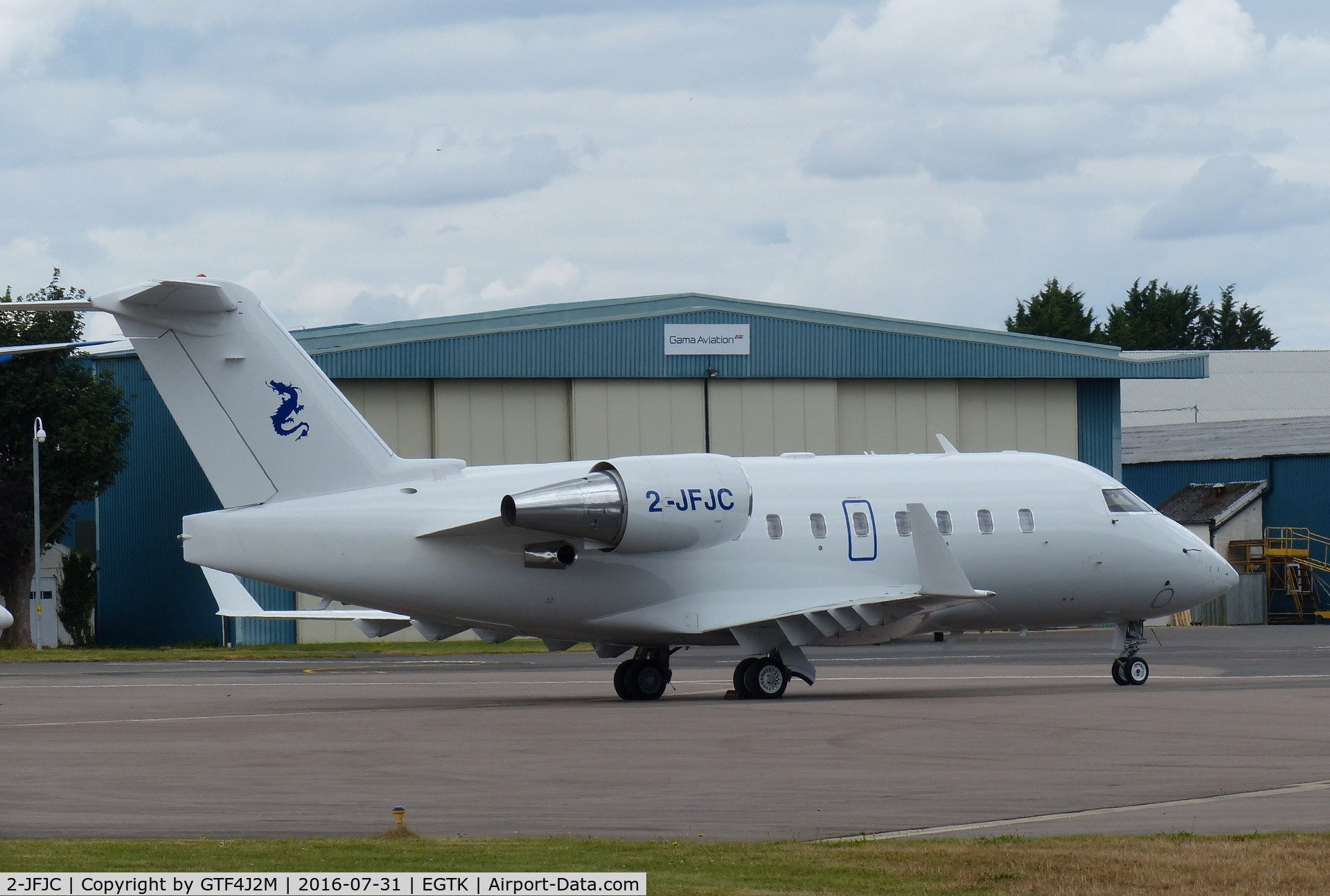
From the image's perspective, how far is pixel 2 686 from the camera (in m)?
32.5

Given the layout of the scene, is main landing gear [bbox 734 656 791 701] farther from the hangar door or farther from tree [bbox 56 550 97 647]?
tree [bbox 56 550 97 647]

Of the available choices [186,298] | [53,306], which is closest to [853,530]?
[186,298]

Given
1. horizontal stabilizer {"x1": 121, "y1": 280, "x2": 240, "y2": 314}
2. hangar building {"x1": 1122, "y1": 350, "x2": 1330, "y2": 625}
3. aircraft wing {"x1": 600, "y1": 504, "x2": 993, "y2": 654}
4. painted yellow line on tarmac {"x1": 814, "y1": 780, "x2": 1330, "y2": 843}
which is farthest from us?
hangar building {"x1": 1122, "y1": 350, "x2": 1330, "y2": 625}

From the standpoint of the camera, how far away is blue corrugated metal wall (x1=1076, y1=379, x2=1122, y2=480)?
5375cm

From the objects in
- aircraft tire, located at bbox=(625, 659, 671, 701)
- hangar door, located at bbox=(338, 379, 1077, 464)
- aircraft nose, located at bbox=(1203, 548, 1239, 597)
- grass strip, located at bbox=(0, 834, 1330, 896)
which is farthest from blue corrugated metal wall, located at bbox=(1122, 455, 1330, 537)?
grass strip, located at bbox=(0, 834, 1330, 896)

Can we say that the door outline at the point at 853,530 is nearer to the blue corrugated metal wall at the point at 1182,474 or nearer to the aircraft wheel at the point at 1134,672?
the aircraft wheel at the point at 1134,672

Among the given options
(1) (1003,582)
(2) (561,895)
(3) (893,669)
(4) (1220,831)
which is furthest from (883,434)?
(2) (561,895)

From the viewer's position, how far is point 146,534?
187 ft

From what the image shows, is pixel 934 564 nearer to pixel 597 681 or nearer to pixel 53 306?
pixel 597 681

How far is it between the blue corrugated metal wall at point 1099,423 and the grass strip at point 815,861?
43.3 meters

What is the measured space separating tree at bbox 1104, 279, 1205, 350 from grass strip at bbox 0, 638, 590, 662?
279 ft

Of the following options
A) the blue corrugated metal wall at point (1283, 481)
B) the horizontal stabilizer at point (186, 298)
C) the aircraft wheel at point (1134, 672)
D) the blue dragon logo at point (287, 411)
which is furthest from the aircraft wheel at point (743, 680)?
the blue corrugated metal wall at point (1283, 481)

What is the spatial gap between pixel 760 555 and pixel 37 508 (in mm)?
30317

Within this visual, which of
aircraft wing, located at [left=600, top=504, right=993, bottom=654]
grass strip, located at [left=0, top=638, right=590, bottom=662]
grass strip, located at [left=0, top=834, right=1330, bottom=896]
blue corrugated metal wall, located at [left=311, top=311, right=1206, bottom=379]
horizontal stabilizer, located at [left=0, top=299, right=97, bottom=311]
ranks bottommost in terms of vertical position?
grass strip, located at [left=0, top=638, right=590, bottom=662]
